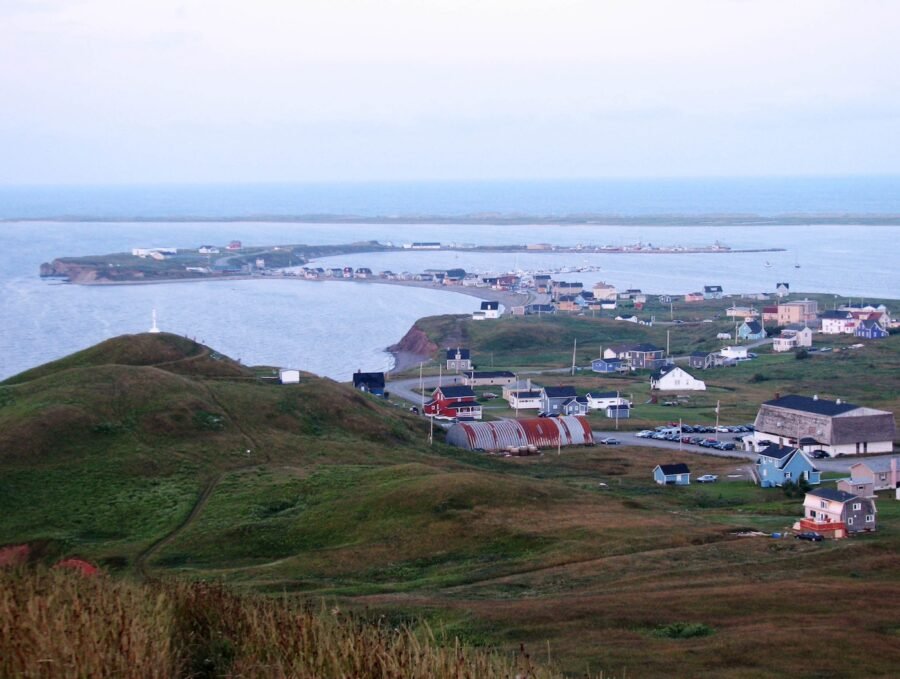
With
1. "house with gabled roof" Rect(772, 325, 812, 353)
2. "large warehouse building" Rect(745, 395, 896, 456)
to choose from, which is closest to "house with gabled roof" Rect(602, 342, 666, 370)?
Answer: "house with gabled roof" Rect(772, 325, 812, 353)

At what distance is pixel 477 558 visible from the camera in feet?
76.1

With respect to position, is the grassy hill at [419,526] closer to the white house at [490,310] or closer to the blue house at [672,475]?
the blue house at [672,475]

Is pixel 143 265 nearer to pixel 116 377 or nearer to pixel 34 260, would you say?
pixel 34 260

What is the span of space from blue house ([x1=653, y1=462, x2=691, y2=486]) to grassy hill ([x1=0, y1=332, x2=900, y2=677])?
0.52 metres

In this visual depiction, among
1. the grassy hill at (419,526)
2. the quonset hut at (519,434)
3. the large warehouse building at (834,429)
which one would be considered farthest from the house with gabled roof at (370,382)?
the large warehouse building at (834,429)

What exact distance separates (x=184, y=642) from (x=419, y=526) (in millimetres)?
17626

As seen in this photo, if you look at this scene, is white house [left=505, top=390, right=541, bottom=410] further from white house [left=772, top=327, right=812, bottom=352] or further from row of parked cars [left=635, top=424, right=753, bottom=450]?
white house [left=772, top=327, right=812, bottom=352]

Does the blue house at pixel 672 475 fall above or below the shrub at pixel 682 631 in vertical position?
below

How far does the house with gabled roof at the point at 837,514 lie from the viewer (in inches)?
1061

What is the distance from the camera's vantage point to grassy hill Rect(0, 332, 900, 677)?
14.7m

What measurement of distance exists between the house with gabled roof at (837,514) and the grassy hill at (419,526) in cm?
83

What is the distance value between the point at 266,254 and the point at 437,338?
A: 86.7 metres

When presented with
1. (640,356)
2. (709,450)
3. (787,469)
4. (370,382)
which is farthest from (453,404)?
(640,356)

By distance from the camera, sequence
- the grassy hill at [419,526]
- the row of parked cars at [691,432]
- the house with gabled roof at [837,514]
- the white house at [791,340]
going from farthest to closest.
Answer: the white house at [791,340]
the row of parked cars at [691,432]
the house with gabled roof at [837,514]
the grassy hill at [419,526]
